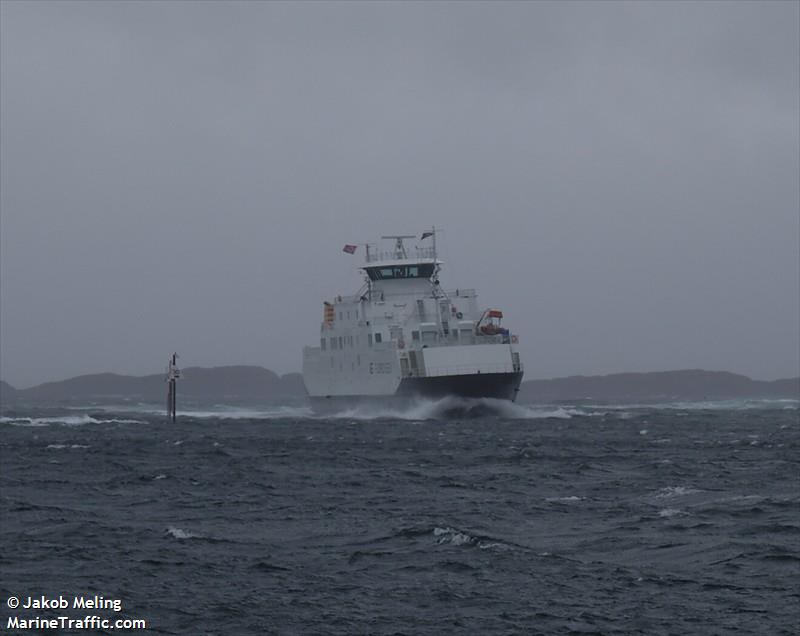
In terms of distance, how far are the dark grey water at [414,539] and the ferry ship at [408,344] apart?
23.7m

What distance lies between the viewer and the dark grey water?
17281 mm

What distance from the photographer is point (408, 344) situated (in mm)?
74375

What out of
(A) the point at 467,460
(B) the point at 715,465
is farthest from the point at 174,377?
(B) the point at 715,465

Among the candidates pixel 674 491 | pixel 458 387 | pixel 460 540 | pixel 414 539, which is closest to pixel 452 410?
pixel 458 387

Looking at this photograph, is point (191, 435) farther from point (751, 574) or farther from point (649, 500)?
point (751, 574)

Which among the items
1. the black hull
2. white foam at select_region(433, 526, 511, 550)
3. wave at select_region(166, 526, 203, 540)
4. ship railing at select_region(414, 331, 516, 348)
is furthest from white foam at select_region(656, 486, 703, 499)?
ship railing at select_region(414, 331, 516, 348)

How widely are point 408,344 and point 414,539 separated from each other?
169ft

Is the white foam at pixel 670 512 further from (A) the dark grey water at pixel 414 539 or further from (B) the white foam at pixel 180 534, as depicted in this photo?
(B) the white foam at pixel 180 534

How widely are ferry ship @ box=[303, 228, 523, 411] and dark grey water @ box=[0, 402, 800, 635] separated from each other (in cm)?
2369

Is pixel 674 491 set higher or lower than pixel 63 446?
lower

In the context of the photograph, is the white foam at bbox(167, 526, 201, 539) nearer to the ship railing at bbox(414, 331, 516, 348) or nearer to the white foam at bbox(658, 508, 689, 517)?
the white foam at bbox(658, 508, 689, 517)

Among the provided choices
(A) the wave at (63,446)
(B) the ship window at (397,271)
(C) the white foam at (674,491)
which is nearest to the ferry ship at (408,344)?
(B) the ship window at (397,271)

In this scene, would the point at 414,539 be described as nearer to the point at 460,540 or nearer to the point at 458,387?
the point at 460,540

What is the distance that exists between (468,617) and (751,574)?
5302 mm
